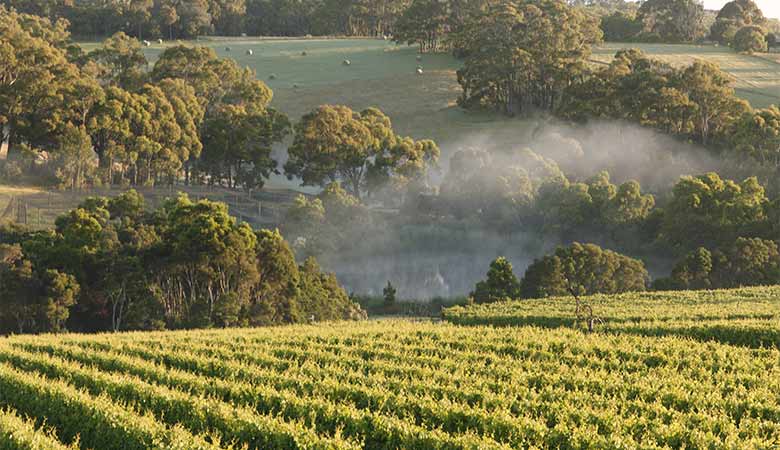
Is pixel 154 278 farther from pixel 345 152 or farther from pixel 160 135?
pixel 345 152

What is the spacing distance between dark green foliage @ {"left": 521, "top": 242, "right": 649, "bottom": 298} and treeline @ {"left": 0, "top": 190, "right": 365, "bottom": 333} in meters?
10.9

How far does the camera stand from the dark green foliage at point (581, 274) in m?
49.8

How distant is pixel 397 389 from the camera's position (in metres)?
21.7

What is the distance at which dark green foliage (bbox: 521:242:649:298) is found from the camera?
4981 cm

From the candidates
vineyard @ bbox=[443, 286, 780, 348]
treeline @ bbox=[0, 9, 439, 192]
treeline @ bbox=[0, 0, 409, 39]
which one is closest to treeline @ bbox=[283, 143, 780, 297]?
treeline @ bbox=[0, 9, 439, 192]

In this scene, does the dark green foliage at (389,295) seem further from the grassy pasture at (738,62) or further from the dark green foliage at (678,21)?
the dark green foliage at (678,21)

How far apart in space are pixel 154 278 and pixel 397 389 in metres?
25.0

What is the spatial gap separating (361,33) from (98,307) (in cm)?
12097

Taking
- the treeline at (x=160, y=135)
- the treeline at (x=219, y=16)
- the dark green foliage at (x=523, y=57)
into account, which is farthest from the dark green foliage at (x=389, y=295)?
the treeline at (x=219, y=16)

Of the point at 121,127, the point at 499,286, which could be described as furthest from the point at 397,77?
the point at 499,286

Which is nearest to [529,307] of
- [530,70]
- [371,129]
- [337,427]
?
[337,427]

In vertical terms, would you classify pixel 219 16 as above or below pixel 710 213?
above

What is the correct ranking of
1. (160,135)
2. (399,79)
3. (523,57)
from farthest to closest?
(399,79) < (523,57) < (160,135)

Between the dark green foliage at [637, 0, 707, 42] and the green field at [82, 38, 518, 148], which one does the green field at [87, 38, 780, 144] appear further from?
the dark green foliage at [637, 0, 707, 42]
